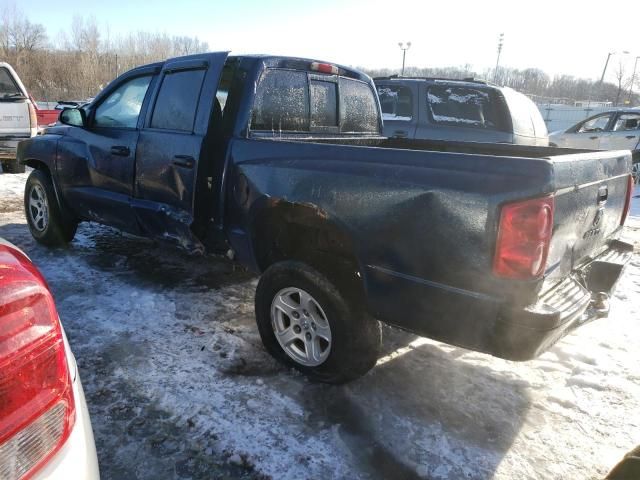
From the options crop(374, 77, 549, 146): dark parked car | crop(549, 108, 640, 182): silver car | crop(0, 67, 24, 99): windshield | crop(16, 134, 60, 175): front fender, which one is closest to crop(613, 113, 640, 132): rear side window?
crop(549, 108, 640, 182): silver car

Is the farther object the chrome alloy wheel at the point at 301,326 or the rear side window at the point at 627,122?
the rear side window at the point at 627,122

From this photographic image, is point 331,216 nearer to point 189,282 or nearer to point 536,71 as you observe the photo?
point 189,282

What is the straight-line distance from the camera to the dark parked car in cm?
664

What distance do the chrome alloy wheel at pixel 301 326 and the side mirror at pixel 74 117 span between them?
111 inches

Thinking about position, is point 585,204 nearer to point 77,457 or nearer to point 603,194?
point 603,194

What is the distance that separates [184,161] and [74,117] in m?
1.81

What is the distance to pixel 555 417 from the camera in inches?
105

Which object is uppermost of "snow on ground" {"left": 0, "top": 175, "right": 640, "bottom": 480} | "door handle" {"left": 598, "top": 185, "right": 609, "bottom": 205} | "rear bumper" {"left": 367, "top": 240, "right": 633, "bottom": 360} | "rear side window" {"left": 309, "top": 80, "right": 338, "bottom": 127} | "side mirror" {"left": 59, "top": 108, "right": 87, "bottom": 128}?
"rear side window" {"left": 309, "top": 80, "right": 338, "bottom": 127}

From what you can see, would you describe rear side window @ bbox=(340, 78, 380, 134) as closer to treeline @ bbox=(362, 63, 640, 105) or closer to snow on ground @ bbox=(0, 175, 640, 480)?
snow on ground @ bbox=(0, 175, 640, 480)

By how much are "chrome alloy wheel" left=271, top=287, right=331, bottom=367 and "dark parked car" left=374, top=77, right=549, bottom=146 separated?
14.6ft

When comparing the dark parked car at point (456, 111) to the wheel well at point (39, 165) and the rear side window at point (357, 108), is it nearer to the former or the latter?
the rear side window at point (357, 108)

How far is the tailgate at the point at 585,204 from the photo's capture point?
2.21 m

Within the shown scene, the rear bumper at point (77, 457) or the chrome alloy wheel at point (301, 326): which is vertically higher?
the rear bumper at point (77, 457)

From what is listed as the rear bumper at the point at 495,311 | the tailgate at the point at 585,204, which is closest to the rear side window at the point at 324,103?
the rear bumper at the point at 495,311
